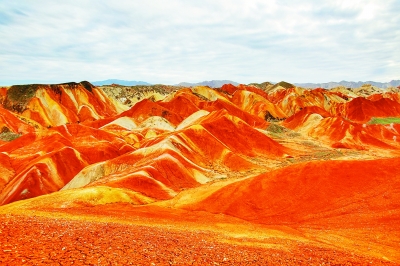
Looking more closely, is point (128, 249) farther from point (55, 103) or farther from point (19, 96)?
point (19, 96)

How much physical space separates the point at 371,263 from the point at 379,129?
103 m

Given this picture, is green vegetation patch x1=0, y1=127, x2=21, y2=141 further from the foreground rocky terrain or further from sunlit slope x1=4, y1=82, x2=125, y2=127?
sunlit slope x1=4, y1=82, x2=125, y2=127

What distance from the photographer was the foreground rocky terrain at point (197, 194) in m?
12.9

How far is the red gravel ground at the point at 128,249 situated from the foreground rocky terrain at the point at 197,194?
2.3 inches

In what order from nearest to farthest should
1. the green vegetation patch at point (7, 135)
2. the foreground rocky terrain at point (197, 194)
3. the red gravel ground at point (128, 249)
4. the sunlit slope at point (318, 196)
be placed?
the red gravel ground at point (128, 249) < the foreground rocky terrain at point (197, 194) < the sunlit slope at point (318, 196) < the green vegetation patch at point (7, 135)

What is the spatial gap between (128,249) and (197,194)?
24.7m

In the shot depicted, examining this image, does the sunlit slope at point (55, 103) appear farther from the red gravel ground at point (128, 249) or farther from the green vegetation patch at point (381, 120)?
the green vegetation patch at point (381, 120)

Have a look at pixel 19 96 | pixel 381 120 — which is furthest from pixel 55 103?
pixel 381 120

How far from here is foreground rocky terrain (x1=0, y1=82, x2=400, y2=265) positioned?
12.9 m

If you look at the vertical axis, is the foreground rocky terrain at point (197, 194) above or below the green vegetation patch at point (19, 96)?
below

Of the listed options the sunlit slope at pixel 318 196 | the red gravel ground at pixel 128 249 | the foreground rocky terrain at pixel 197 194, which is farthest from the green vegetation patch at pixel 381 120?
the red gravel ground at pixel 128 249

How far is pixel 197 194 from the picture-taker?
36.5 metres

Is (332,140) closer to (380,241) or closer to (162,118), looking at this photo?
(162,118)

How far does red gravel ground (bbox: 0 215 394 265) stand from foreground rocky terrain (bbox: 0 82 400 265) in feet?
0.19
